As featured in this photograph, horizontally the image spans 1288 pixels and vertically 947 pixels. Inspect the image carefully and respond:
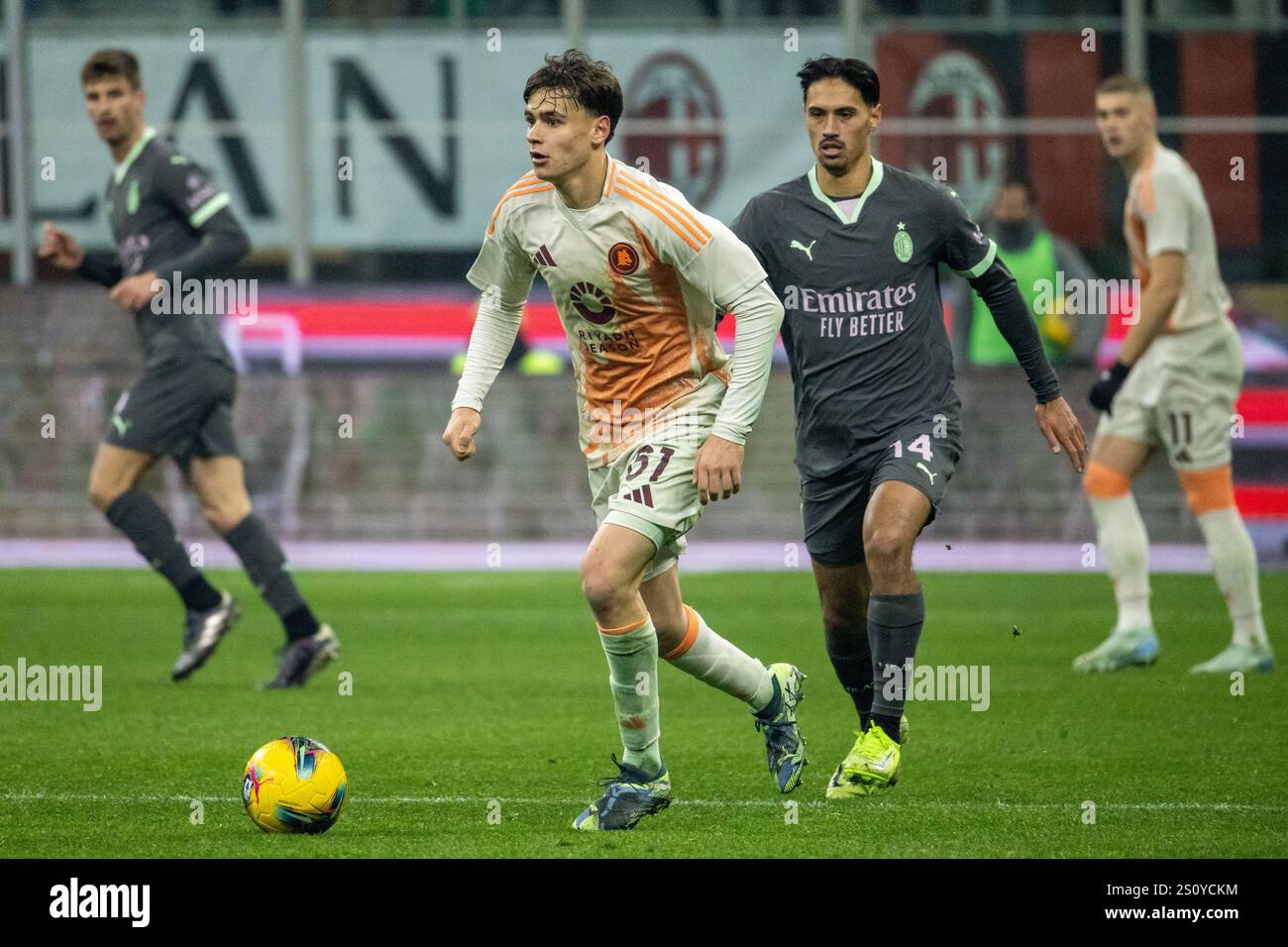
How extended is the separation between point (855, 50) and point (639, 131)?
2.51 m

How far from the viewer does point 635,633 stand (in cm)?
584

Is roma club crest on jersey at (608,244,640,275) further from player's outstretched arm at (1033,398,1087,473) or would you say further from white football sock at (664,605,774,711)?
player's outstretched arm at (1033,398,1087,473)

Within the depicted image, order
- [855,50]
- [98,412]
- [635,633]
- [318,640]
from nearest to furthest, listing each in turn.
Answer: [635,633] < [318,640] < [98,412] < [855,50]

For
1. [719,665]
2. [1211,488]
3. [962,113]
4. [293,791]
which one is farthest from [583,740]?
[962,113]

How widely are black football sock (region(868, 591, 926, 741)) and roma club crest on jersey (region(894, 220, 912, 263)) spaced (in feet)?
3.49

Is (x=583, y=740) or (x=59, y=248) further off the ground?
(x=59, y=248)

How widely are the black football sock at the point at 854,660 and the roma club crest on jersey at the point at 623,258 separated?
155 centimetres

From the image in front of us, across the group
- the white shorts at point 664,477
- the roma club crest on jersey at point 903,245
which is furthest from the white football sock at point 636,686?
the roma club crest on jersey at point 903,245

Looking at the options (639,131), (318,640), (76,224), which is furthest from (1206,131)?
(318,640)

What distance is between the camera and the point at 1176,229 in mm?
9062

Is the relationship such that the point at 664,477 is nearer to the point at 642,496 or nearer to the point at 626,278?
the point at 642,496

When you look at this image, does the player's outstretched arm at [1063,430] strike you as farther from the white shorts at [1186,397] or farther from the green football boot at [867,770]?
the white shorts at [1186,397]

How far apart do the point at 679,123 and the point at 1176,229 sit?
47.9 ft
